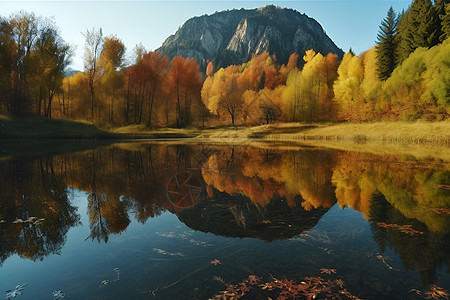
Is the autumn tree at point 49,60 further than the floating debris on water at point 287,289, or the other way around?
the autumn tree at point 49,60

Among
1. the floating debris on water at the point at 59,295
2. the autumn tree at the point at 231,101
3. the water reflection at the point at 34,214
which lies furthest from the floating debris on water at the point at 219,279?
the autumn tree at the point at 231,101

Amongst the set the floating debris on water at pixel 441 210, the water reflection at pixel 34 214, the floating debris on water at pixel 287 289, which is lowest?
the floating debris on water at pixel 441 210

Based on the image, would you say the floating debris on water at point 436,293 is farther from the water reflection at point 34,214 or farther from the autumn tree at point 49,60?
the autumn tree at point 49,60

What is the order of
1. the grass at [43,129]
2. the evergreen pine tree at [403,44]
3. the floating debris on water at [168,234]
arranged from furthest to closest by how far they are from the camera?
1. the evergreen pine tree at [403,44]
2. the grass at [43,129]
3. the floating debris on water at [168,234]

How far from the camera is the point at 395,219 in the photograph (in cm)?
692

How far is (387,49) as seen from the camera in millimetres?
50719

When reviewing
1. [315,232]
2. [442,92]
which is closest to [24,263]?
[315,232]

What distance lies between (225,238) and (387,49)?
60.5m

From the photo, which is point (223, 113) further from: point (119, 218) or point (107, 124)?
point (119, 218)

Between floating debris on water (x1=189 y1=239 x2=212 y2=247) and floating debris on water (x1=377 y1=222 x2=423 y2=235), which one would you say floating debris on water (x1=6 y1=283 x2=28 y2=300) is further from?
floating debris on water (x1=377 y1=222 x2=423 y2=235)

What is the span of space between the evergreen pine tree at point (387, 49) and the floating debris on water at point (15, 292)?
60.7 metres

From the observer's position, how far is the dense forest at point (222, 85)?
37531mm

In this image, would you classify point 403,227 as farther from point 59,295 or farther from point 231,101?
point 231,101

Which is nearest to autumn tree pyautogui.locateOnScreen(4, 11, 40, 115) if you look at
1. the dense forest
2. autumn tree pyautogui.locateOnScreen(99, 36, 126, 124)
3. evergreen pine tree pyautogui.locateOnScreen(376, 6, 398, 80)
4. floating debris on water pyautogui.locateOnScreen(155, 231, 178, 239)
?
the dense forest
